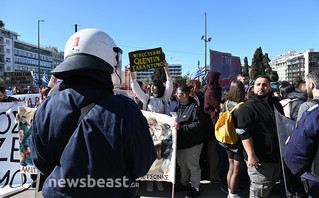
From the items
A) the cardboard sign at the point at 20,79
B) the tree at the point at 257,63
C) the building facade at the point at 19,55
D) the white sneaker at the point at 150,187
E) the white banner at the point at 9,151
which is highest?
the building facade at the point at 19,55

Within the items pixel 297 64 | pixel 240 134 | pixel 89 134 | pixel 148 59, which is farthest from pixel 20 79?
pixel 297 64

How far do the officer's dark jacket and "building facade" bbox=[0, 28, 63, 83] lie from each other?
237ft

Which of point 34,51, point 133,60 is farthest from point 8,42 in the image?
point 133,60

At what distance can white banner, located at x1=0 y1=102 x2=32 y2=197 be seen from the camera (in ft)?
14.9

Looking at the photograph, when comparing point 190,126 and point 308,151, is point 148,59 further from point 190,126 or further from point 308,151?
point 308,151

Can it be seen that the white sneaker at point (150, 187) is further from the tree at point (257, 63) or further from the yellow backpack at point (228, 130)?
the tree at point (257, 63)

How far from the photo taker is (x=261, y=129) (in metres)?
3.03

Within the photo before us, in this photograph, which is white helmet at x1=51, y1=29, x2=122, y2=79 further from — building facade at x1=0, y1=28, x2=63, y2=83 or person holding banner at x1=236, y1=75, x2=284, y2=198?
building facade at x1=0, y1=28, x2=63, y2=83

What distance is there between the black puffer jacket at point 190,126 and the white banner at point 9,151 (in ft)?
10.2

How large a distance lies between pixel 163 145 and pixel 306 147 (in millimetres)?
2228

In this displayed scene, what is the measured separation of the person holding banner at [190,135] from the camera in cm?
404

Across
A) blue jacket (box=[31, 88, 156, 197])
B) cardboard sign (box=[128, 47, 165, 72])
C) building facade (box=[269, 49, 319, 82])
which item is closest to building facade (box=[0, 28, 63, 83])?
cardboard sign (box=[128, 47, 165, 72])

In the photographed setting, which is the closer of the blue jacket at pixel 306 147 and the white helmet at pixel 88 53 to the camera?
the white helmet at pixel 88 53

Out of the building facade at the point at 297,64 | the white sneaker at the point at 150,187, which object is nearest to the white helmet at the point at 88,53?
the white sneaker at the point at 150,187
